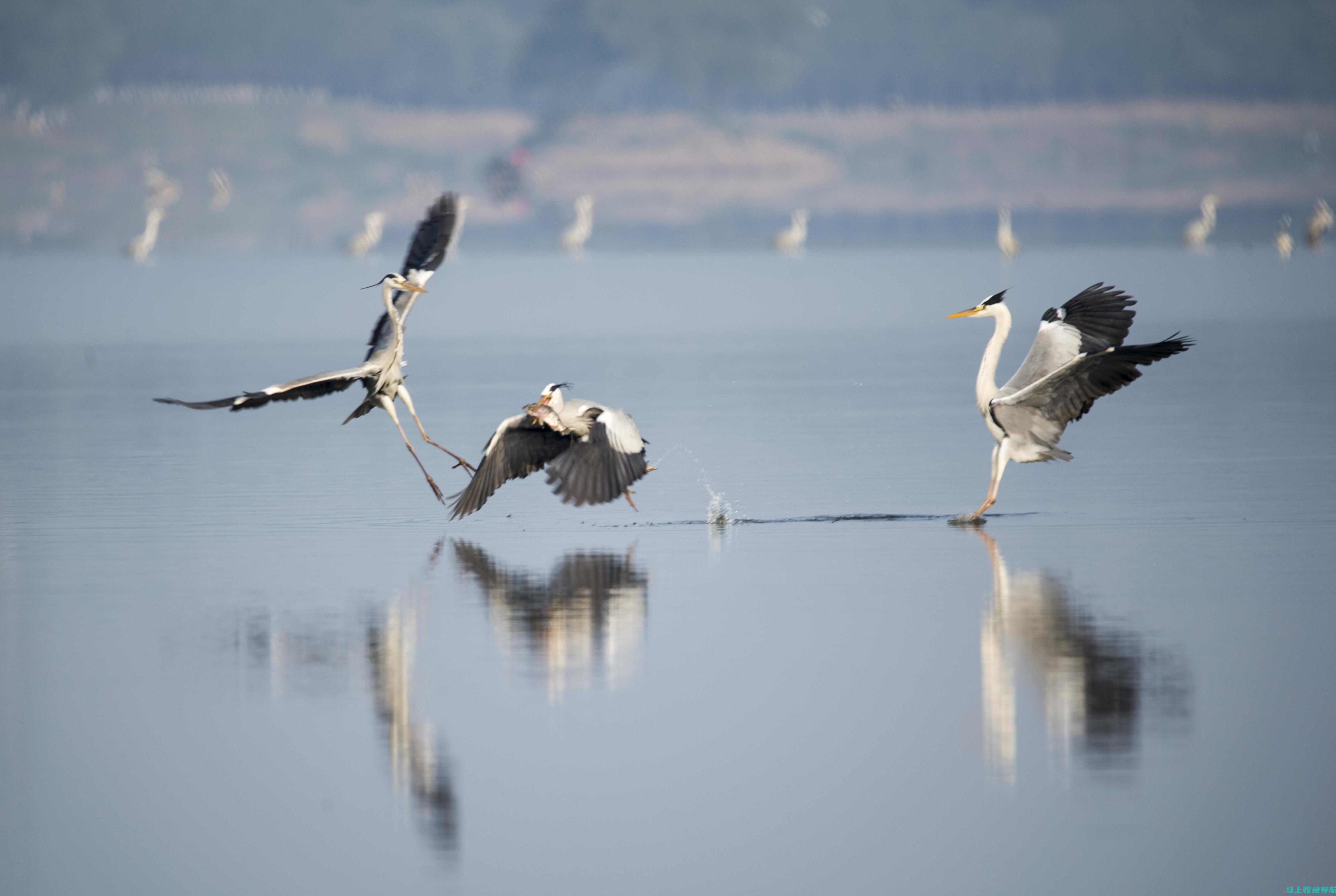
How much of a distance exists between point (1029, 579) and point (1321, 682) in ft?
7.62

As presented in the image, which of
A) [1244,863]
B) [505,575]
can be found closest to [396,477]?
[505,575]

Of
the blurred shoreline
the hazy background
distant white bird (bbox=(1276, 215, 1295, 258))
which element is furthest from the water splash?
the blurred shoreline

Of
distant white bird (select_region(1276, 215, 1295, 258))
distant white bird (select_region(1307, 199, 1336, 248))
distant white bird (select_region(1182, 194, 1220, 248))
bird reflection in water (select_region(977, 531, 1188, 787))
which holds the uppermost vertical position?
distant white bird (select_region(1182, 194, 1220, 248))

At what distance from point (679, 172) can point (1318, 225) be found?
144 feet

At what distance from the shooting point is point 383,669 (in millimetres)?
8836

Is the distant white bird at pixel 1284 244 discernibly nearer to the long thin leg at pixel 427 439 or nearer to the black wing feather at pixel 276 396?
the long thin leg at pixel 427 439

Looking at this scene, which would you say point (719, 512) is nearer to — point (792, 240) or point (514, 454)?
point (514, 454)

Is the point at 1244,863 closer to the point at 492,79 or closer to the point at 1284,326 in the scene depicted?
the point at 1284,326

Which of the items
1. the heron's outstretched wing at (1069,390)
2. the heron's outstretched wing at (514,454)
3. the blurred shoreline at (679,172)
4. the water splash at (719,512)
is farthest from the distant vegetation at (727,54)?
the heron's outstretched wing at (1069,390)

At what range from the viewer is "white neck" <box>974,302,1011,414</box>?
42.7 feet

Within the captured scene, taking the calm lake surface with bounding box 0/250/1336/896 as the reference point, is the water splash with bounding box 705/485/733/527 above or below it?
above

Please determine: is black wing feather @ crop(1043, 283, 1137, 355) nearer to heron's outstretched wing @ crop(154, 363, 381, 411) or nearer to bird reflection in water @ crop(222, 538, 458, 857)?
heron's outstretched wing @ crop(154, 363, 381, 411)

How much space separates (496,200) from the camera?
296 ft

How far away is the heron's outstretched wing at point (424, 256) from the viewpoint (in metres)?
14.9
